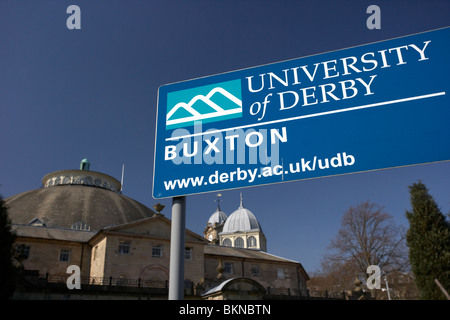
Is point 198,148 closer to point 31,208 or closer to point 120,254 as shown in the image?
point 120,254

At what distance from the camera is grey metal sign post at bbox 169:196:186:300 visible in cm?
508

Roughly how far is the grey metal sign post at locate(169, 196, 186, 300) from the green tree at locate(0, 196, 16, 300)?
55.7 ft

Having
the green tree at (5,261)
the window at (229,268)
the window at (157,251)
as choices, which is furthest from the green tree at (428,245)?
the window at (229,268)

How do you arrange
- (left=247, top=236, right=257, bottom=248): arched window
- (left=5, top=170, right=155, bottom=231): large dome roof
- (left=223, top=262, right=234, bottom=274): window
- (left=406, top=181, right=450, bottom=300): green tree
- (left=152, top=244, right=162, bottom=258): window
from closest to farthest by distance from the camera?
1. (left=406, top=181, right=450, bottom=300): green tree
2. (left=152, top=244, right=162, bottom=258): window
3. (left=223, top=262, right=234, bottom=274): window
4. (left=5, top=170, right=155, bottom=231): large dome roof
5. (left=247, top=236, right=257, bottom=248): arched window

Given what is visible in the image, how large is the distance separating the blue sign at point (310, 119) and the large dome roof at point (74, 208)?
53.0 meters

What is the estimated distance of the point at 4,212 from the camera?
22047mm

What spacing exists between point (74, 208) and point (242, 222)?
158 ft

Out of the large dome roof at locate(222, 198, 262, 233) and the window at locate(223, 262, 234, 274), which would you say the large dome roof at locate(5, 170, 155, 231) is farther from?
the large dome roof at locate(222, 198, 262, 233)

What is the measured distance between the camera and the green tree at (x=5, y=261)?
19.4 m

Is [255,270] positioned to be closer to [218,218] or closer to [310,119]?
[310,119]

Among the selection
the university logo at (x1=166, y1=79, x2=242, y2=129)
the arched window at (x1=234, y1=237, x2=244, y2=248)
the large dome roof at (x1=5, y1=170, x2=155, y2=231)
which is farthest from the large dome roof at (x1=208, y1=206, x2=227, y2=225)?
the university logo at (x1=166, y1=79, x2=242, y2=129)

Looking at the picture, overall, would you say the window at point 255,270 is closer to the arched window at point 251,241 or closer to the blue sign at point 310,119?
the arched window at point 251,241
